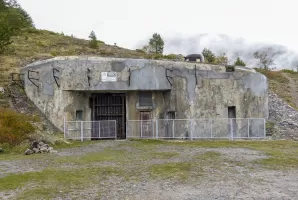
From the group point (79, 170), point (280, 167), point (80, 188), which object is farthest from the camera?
point (280, 167)

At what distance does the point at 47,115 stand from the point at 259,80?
42.1 ft

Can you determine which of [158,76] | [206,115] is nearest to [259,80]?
[206,115]

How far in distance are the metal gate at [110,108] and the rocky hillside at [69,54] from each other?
15.1 ft

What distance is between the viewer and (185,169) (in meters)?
10.4

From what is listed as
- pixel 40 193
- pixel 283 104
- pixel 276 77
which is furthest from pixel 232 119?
pixel 276 77

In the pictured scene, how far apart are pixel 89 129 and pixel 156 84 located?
15.4ft

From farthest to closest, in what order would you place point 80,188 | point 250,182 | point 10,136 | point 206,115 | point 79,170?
1. point 206,115
2. point 10,136
3. point 79,170
4. point 250,182
5. point 80,188

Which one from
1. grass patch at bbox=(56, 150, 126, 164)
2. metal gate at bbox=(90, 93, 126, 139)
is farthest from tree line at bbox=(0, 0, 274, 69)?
grass patch at bbox=(56, 150, 126, 164)

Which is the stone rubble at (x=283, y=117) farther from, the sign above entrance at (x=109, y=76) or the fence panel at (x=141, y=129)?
the sign above entrance at (x=109, y=76)

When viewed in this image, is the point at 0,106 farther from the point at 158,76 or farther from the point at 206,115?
the point at 206,115

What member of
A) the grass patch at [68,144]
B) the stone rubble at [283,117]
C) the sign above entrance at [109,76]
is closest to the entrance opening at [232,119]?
the stone rubble at [283,117]

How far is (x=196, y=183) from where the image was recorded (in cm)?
872

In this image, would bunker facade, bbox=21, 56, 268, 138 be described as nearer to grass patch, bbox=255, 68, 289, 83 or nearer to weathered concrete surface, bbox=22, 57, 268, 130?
weathered concrete surface, bbox=22, 57, 268, 130

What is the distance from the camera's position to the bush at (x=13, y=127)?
15039 mm
